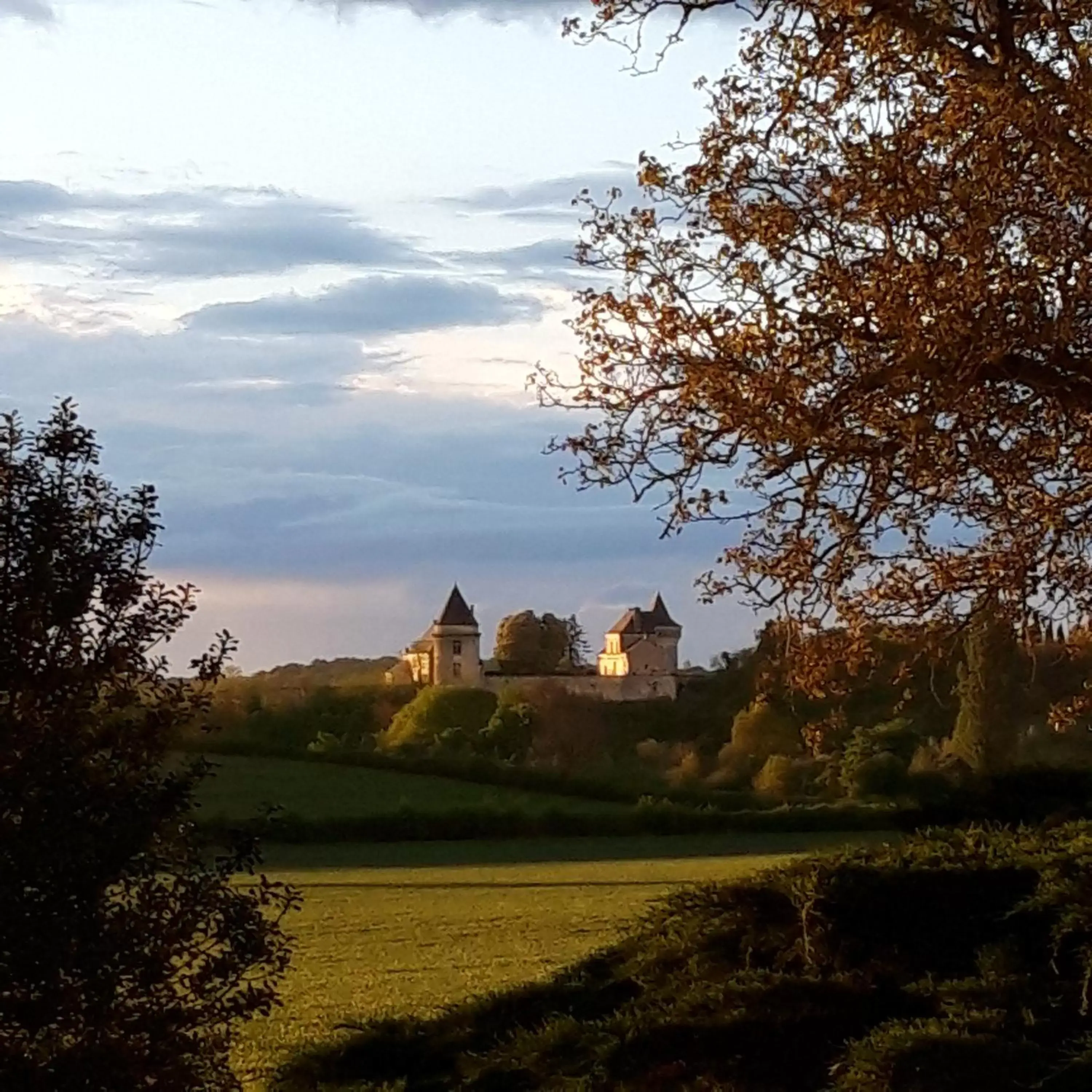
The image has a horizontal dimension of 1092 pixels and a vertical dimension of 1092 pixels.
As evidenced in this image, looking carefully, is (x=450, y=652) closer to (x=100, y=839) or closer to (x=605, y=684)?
(x=605, y=684)

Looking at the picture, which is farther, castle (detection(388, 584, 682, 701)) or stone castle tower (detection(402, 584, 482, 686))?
stone castle tower (detection(402, 584, 482, 686))

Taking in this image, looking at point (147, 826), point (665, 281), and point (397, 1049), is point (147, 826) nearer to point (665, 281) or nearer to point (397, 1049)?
point (397, 1049)

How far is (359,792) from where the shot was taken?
143 feet

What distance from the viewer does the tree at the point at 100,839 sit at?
5.64 m

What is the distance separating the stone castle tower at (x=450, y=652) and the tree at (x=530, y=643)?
48.9 inches

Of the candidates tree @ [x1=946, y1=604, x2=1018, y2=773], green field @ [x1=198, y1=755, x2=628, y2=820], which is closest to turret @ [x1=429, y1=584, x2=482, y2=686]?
green field @ [x1=198, y1=755, x2=628, y2=820]

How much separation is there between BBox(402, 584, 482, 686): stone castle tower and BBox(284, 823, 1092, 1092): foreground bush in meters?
52.7

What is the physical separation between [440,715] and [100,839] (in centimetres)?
5072

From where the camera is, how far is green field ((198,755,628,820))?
40.7 meters

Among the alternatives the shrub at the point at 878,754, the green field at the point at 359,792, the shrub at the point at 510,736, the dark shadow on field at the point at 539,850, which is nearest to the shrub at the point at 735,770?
the green field at the point at 359,792

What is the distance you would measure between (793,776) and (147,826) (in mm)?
37684

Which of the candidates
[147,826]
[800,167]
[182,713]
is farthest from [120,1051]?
[800,167]

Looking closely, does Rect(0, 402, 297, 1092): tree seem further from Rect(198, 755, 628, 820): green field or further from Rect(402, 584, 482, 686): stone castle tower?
Rect(402, 584, 482, 686): stone castle tower

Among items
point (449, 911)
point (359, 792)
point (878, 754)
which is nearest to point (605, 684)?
point (359, 792)
